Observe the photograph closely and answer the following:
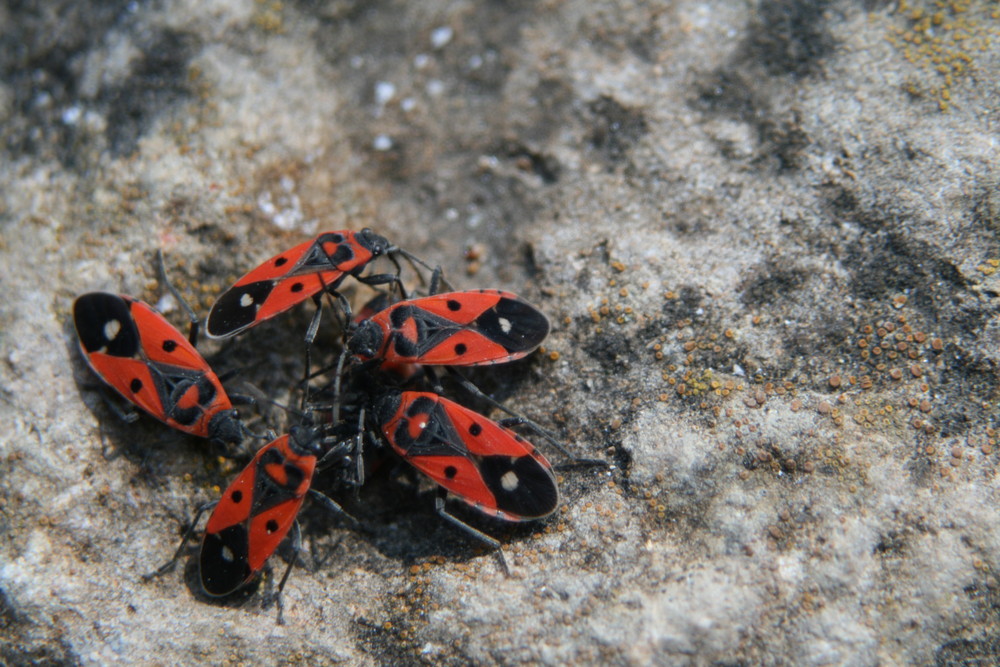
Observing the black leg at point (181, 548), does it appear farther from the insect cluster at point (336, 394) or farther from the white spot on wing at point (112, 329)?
the white spot on wing at point (112, 329)

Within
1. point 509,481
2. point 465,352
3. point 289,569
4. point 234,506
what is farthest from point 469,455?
point 234,506

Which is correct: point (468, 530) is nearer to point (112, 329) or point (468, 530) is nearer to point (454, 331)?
point (454, 331)

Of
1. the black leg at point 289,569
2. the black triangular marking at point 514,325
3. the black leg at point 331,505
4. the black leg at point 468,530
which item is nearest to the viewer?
the black leg at point 468,530

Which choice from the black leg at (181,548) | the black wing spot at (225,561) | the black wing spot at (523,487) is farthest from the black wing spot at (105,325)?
the black wing spot at (523,487)

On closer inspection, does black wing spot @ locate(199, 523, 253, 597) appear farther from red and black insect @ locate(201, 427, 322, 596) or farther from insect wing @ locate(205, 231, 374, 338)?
insect wing @ locate(205, 231, 374, 338)

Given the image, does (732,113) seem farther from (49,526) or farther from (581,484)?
(49,526)
